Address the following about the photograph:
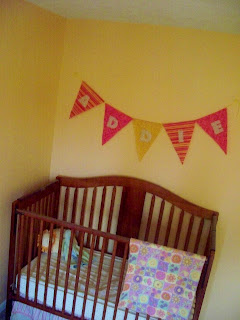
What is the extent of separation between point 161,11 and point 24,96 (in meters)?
1.04

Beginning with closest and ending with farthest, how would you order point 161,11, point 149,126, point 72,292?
1. point 161,11
2. point 72,292
3. point 149,126

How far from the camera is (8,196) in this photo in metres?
2.06

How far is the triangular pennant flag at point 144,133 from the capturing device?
226 cm

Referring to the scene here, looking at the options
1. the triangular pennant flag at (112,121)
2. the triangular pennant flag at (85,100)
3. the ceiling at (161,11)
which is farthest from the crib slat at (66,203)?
the ceiling at (161,11)

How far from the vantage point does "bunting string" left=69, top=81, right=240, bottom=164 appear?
212 centimetres

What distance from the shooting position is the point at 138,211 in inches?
91.9

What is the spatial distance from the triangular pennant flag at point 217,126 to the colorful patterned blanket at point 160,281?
0.88m

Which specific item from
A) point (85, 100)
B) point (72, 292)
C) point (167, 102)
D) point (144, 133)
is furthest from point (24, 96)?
point (72, 292)

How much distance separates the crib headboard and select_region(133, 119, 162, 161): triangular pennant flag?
0.25 metres

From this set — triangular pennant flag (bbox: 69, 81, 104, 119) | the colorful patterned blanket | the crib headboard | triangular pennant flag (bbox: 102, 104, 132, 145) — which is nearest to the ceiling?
triangular pennant flag (bbox: 69, 81, 104, 119)

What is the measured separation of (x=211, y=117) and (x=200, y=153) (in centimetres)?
28

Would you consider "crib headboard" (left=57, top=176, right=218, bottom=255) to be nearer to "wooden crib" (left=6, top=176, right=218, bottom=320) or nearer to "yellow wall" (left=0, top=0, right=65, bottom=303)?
"wooden crib" (left=6, top=176, right=218, bottom=320)

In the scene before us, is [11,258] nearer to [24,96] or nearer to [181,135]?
[24,96]

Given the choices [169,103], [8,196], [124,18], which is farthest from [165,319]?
[124,18]
